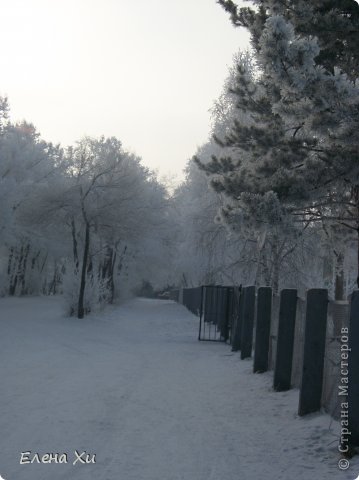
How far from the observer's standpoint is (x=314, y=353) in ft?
19.8

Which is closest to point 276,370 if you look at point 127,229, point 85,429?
point 85,429

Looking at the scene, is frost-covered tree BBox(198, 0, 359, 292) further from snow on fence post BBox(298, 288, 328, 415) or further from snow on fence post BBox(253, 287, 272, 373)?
snow on fence post BBox(298, 288, 328, 415)

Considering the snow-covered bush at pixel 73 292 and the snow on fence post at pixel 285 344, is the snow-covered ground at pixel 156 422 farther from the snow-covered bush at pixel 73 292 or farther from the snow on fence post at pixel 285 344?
the snow-covered bush at pixel 73 292

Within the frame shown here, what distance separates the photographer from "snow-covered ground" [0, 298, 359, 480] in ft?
14.8

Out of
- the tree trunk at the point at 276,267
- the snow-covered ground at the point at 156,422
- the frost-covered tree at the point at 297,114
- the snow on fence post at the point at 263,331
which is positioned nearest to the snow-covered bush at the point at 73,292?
the tree trunk at the point at 276,267

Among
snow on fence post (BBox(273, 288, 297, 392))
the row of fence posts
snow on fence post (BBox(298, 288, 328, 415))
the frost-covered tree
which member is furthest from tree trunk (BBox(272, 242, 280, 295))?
snow on fence post (BBox(298, 288, 328, 415))

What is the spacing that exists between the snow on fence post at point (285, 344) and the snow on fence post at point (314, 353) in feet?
4.22

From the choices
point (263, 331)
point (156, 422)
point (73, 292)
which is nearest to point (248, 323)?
point (263, 331)

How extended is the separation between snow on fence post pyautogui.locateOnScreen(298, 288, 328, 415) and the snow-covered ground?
7.3 inches

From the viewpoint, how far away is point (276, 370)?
7484 millimetres

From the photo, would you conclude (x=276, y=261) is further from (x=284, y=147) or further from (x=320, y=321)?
(x=320, y=321)

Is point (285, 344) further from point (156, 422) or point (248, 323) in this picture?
point (248, 323)

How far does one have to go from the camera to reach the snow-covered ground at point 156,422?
452 centimetres

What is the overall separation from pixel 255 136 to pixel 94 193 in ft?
54.2
